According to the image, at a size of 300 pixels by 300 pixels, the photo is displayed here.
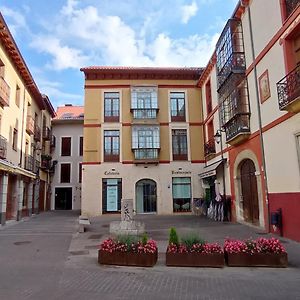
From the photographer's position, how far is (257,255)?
7.90 meters

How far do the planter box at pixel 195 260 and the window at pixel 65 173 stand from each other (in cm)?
2912

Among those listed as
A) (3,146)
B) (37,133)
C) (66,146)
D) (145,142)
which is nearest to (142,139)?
(145,142)

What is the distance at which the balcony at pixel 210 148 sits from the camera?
22.0 m

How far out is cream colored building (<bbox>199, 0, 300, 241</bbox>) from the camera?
1135 cm

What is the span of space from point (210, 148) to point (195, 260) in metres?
15.2

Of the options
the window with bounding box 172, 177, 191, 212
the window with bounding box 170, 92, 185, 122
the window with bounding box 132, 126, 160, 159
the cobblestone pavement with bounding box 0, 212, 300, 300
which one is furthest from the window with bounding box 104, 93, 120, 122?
the cobblestone pavement with bounding box 0, 212, 300, 300

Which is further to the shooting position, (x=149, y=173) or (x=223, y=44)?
(x=149, y=173)

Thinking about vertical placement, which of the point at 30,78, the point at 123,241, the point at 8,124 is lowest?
the point at 123,241

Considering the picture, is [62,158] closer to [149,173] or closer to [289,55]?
[149,173]

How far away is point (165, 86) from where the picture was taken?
25875 millimetres

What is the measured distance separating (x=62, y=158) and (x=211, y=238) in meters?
26.4

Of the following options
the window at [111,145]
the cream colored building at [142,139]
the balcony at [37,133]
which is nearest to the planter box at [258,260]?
the cream colored building at [142,139]

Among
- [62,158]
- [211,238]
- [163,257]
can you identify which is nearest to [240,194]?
[211,238]

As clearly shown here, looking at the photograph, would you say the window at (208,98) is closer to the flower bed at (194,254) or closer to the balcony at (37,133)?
the balcony at (37,133)
